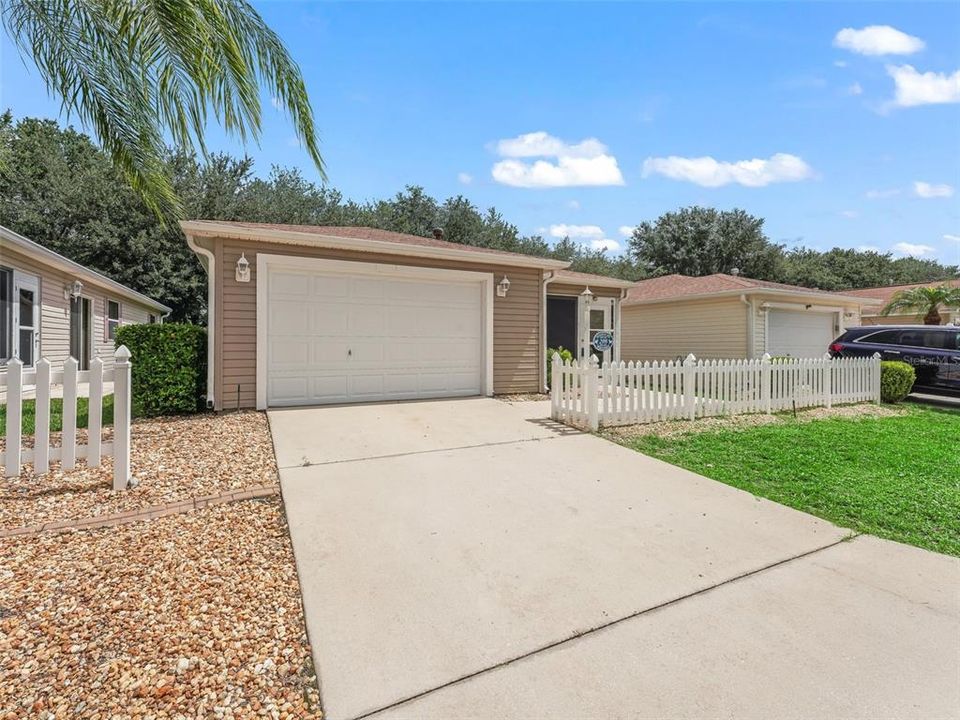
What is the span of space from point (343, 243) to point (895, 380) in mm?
10564

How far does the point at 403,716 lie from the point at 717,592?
1732mm

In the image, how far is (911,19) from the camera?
628 centimetres

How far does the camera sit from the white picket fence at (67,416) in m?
3.45

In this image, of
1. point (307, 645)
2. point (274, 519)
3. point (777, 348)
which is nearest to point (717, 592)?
point (307, 645)

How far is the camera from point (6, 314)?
861cm

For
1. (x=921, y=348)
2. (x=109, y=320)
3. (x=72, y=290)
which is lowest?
(x=921, y=348)

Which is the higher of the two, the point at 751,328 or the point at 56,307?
the point at 56,307

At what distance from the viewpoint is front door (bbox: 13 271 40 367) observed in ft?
29.4

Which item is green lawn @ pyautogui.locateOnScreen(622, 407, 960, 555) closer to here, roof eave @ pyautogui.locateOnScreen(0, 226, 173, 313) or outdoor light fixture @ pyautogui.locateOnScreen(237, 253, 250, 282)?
outdoor light fixture @ pyautogui.locateOnScreen(237, 253, 250, 282)

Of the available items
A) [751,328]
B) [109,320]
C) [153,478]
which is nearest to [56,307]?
[109,320]

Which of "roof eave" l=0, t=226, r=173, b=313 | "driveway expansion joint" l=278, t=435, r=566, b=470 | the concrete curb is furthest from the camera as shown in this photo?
"roof eave" l=0, t=226, r=173, b=313

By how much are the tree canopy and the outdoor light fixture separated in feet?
28.2

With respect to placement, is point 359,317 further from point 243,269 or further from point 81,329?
point 81,329

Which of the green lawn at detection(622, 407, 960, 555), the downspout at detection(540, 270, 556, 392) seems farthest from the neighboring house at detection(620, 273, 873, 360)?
the downspout at detection(540, 270, 556, 392)
